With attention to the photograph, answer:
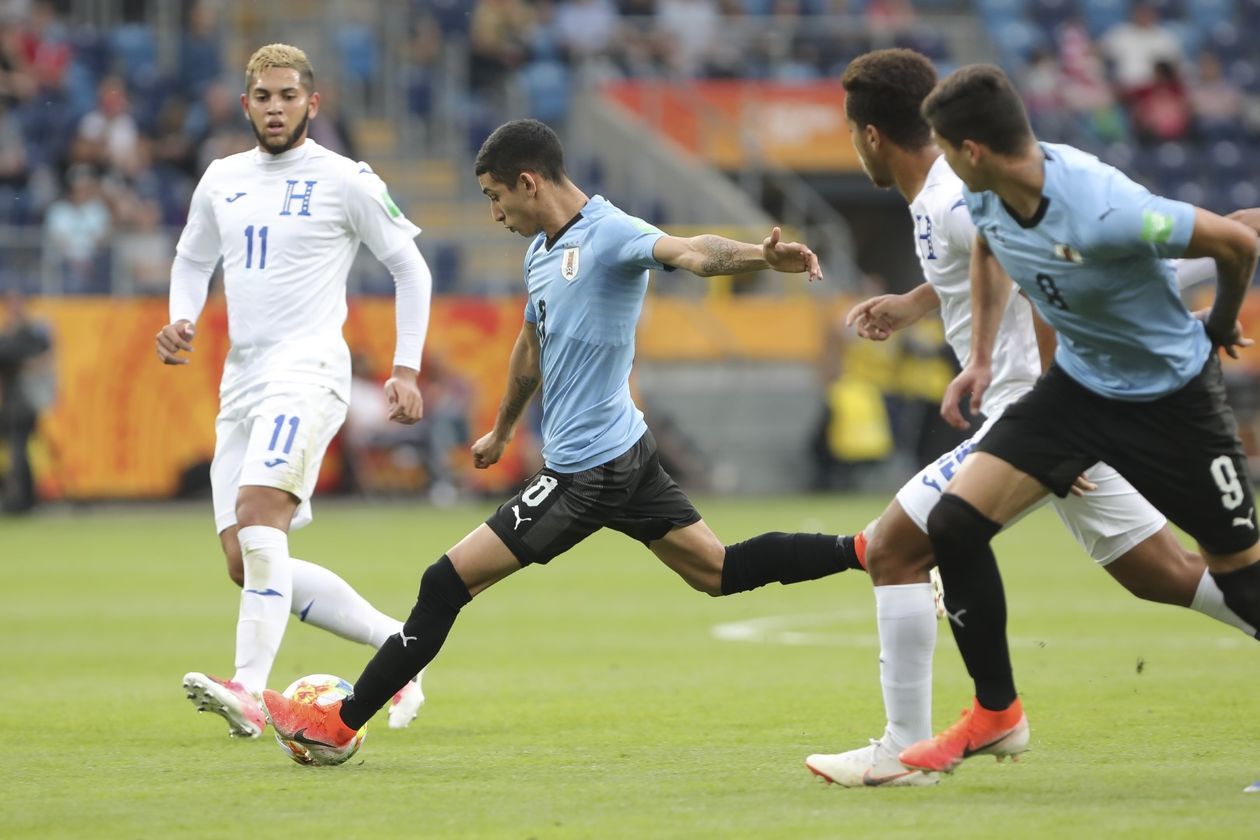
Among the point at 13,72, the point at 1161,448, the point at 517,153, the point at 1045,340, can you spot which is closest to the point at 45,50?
the point at 13,72

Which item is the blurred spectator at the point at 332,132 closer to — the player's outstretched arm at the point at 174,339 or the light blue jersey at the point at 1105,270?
the player's outstretched arm at the point at 174,339

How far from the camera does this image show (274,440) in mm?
8094

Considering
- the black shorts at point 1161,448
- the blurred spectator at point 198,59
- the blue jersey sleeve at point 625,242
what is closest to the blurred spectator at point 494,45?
the blurred spectator at point 198,59

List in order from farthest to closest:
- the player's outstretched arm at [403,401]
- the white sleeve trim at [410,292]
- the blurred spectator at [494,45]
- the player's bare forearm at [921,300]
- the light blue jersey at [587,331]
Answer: the blurred spectator at [494,45], the white sleeve trim at [410,292], the player's outstretched arm at [403,401], the player's bare forearm at [921,300], the light blue jersey at [587,331]

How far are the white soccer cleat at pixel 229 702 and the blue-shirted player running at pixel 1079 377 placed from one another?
2772 millimetres

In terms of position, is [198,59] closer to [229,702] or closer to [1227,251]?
[229,702]

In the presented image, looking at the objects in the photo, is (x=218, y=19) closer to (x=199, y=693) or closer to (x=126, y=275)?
(x=126, y=275)

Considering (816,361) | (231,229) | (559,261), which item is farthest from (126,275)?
(559,261)

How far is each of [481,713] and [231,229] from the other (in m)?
2.42

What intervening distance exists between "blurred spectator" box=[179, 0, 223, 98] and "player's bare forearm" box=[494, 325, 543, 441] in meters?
20.4

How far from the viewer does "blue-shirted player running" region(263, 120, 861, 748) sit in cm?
699

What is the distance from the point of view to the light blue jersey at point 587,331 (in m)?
7.06

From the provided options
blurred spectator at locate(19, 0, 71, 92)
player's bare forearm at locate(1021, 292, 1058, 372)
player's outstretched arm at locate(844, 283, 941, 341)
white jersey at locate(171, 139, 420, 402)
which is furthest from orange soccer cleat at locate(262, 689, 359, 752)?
blurred spectator at locate(19, 0, 71, 92)

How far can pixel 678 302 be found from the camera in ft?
87.6
